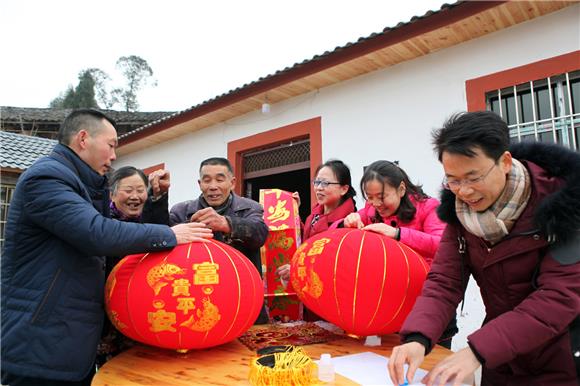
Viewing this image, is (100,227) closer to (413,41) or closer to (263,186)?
(413,41)

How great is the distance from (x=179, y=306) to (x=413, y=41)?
3.85 meters

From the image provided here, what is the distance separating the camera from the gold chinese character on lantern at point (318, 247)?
1.72 metres

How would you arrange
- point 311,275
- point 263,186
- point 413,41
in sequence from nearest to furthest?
1. point 311,275
2. point 413,41
3. point 263,186

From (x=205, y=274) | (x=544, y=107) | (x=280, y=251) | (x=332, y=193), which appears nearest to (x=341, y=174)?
(x=332, y=193)

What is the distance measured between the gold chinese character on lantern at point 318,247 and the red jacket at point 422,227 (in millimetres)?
354

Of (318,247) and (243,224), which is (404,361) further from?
(243,224)

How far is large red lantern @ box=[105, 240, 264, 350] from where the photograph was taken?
59.7 inches

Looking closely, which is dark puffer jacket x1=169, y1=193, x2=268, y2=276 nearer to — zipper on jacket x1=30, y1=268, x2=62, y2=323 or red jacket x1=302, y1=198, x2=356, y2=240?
red jacket x1=302, y1=198, x2=356, y2=240

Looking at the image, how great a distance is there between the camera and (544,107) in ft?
12.4

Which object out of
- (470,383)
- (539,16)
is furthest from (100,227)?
(539,16)

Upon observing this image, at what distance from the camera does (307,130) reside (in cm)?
576

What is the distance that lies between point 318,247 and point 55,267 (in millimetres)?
1038

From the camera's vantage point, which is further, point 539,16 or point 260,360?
point 539,16

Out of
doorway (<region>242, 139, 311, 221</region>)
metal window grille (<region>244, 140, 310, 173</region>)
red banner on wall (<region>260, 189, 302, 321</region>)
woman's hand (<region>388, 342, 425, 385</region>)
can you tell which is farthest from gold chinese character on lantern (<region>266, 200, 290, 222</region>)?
metal window grille (<region>244, 140, 310, 173</region>)
